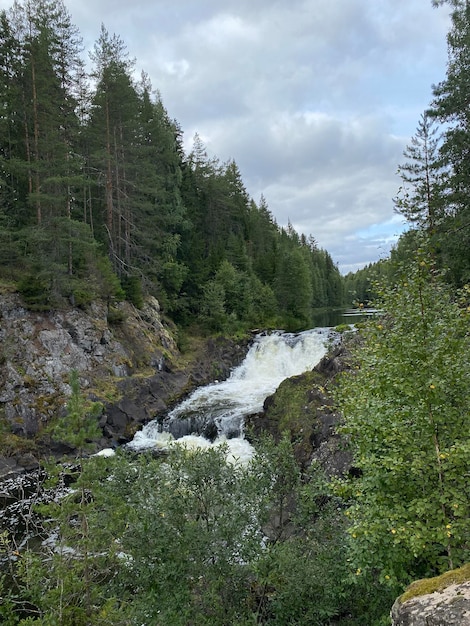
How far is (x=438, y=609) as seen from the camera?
2707 millimetres

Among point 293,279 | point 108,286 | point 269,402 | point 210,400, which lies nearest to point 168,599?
point 269,402

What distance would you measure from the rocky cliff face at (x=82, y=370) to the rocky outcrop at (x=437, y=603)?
14229 mm

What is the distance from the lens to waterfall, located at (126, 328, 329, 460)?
645 inches

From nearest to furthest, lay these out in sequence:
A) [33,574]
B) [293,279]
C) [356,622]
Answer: [33,574] → [356,622] → [293,279]

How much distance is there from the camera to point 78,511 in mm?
4293

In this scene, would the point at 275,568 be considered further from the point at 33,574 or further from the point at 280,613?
the point at 33,574

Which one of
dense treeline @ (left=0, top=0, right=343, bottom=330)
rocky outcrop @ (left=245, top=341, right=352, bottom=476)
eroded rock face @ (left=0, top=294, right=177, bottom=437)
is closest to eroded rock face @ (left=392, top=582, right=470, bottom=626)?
rocky outcrop @ (left=245, top=341, right=352, bottom=476)

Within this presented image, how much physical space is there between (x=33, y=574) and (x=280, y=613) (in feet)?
10.2

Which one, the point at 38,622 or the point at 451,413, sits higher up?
the point at 451,413

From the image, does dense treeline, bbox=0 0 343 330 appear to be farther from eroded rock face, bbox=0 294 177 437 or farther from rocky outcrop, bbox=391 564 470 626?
rocky outcrop, bbox=391 564 470 626

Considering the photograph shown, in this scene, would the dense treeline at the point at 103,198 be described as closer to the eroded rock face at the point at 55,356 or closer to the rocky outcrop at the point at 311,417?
the eroded rock face at the point at 55,356

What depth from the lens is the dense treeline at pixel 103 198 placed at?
18844 millimetres

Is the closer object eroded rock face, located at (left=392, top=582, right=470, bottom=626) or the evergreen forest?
eroded rock face, located at (left=392, top=582, right=470, bottom=626)

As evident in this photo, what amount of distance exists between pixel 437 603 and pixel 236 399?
58.7ft
